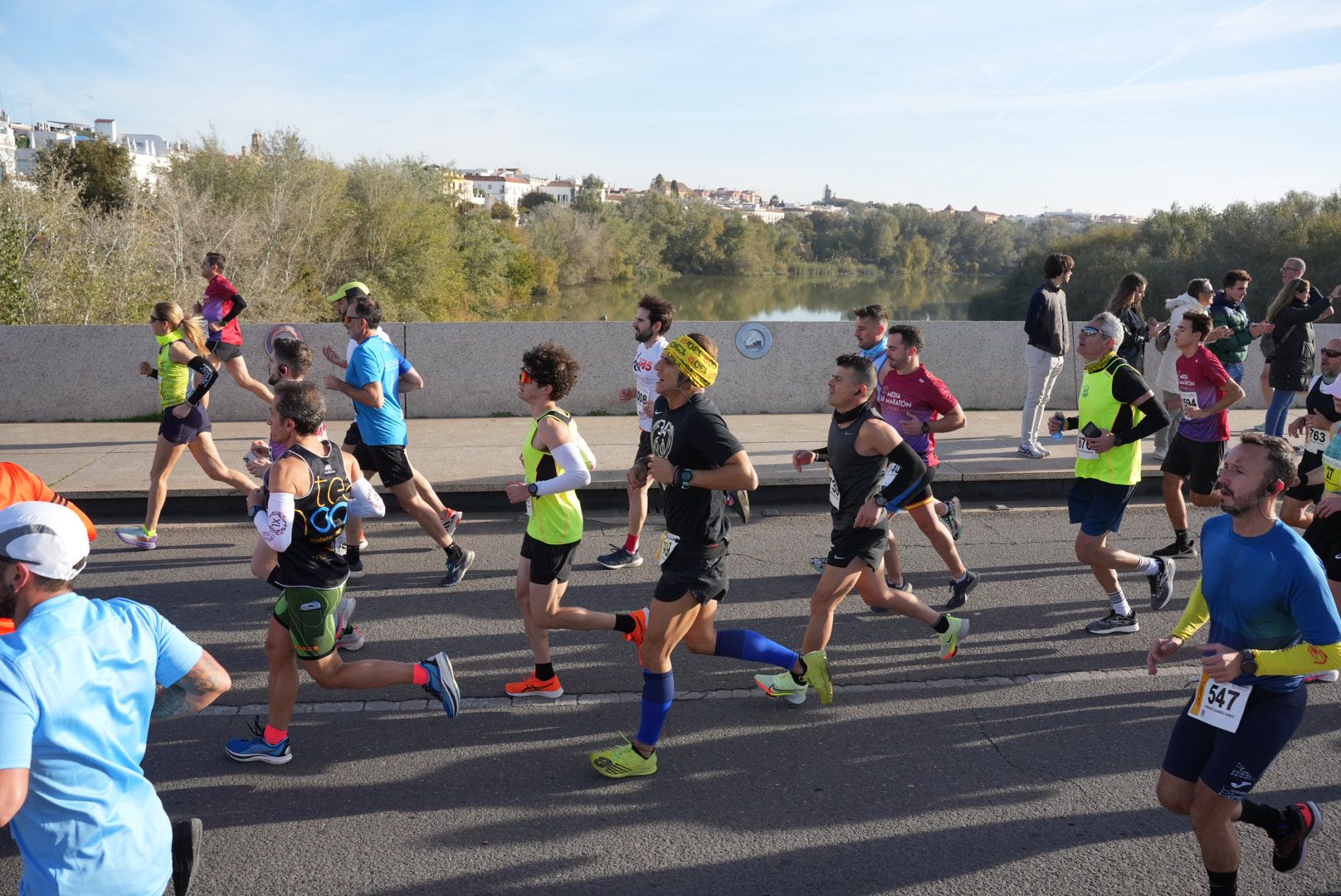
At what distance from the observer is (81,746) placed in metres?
2.34

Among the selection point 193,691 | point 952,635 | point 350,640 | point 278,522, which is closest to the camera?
point 193,691

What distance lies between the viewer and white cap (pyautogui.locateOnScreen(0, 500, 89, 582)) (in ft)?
7.75

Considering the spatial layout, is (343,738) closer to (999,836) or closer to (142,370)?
(999,836)

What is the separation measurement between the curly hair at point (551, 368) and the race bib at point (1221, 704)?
3.06 metres

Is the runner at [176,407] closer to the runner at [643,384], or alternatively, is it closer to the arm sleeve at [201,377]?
the arm sleeve at [201,377]

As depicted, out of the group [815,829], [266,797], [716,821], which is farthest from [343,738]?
[815,829]

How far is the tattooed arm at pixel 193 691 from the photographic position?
2697mm

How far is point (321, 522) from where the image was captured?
4.28 m

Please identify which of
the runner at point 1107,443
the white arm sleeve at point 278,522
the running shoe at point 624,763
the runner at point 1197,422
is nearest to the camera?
the white arm sleeve at point 278,522

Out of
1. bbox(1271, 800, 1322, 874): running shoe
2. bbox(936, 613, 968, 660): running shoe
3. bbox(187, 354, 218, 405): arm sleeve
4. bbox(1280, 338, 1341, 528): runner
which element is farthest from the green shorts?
bbox(1280, 338, 1341, 528): runner

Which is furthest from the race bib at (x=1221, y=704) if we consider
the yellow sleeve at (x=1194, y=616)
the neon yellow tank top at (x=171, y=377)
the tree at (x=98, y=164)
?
the tree at (x=98, y=164)

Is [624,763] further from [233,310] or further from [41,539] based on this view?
[233,310]

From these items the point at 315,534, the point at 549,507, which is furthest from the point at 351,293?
the point at 315,534

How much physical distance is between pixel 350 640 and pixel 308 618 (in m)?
1.53
